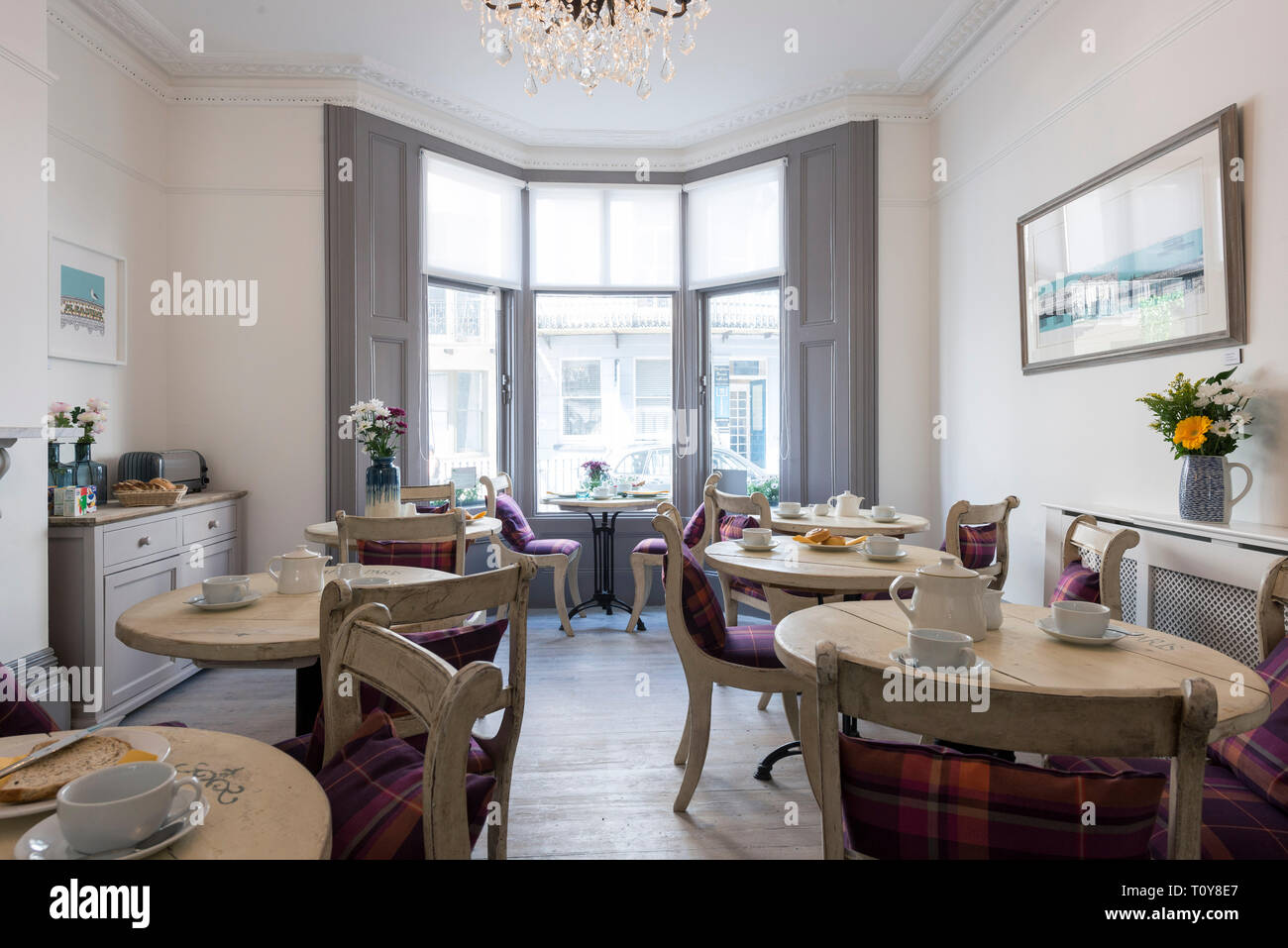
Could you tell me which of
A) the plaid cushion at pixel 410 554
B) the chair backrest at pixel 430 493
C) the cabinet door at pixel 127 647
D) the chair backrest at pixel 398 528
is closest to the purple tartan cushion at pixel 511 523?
the chair backrest at pixel 430 493

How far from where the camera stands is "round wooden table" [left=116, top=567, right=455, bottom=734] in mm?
1575

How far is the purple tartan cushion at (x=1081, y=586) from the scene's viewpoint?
77.6 inches

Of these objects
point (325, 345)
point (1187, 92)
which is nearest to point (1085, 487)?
point (1187, 92)

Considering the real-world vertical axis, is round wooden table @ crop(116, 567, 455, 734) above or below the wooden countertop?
below

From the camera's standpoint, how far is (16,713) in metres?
1.37

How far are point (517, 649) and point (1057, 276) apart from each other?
312 cm

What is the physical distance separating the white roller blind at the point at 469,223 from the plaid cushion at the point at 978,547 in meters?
Answer: 3.74

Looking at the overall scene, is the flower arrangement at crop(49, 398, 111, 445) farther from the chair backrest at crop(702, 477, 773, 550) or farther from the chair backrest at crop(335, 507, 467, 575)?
the chair backrest at crop(702, 477, 773, 550)

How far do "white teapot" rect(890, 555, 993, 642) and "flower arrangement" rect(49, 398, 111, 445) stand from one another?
3.52m

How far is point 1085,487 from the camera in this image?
3.19 meters

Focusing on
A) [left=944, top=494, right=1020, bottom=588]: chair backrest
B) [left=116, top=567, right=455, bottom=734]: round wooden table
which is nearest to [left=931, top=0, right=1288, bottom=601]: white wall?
[left=944, top=494, right=1020, bottom=588]: chair backrest

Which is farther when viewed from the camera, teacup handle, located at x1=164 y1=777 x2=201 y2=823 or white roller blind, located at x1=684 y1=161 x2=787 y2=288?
white roller blind, located at x1=684 y1=161 x2=787 y2=288

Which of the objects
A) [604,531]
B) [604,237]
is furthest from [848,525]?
[604,237]
